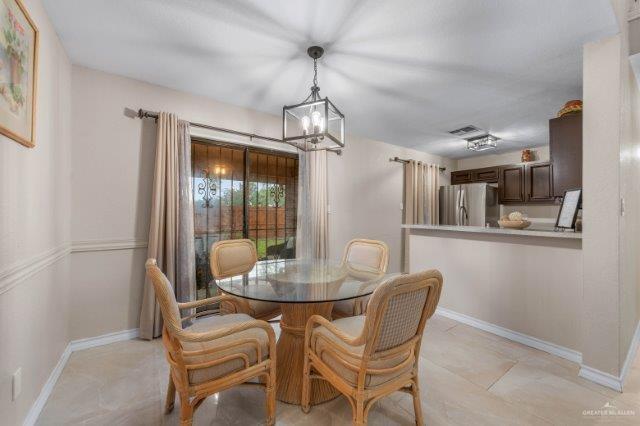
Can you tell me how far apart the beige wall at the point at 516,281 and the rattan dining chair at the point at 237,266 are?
2048 mm

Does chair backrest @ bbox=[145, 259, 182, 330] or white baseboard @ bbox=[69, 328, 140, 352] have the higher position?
chair backrest @ bbox=[145, 259, 182, 330]

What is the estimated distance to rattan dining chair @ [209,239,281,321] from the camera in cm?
215

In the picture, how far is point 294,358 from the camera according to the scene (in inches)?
75.7

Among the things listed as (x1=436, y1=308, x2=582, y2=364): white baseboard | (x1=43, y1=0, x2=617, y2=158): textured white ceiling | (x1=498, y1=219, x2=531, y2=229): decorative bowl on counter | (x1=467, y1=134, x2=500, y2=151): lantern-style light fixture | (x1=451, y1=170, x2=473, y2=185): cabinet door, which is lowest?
(x1=436, y1=308, x2=582, y2=364): white baseboard

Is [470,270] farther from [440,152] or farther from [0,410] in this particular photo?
[0,410]

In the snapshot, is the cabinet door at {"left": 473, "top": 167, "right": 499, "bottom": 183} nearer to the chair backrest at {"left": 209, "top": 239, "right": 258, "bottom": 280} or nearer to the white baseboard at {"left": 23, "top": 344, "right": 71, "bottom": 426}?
the chair backrest at {"left": 209, "top": 239, "right": 258, "bottom": 280}

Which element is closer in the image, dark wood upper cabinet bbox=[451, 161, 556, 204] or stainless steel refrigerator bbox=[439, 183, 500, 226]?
dark wood upper cabinet bbox=[451, 161, 556, 204]

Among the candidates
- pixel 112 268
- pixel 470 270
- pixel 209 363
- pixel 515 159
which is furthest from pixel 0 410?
pixel 515 159

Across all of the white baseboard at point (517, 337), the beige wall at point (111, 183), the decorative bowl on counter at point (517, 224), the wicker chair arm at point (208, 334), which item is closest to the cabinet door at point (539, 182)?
the decorative bowl on counter at point (517, 224)

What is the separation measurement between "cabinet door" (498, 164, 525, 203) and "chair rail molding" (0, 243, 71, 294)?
5811mm

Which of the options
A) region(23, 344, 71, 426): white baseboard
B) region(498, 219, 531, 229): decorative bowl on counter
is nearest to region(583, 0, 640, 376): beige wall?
region(498, 219, 531, 229): decorative bowl on counter

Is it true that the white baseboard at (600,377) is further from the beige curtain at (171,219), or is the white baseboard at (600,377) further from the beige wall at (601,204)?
the beige curtain at (171,219)

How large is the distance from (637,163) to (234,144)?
3.95 metres

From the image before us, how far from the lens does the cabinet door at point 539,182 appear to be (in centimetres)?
Result: 430
